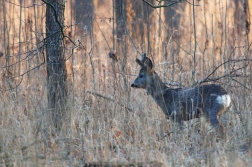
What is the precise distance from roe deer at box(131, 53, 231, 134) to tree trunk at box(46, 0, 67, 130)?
1331 millimetres

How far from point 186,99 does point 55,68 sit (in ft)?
6.25

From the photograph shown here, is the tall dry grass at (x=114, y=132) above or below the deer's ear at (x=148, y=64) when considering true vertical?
below

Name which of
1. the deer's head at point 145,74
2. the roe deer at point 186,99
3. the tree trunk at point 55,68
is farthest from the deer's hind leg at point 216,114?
the tree trunk at point 55,68

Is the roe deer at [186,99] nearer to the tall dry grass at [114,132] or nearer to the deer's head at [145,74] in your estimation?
the deer's head at [145,74]

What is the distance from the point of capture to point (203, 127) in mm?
6598

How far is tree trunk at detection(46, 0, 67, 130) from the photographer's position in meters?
6.70

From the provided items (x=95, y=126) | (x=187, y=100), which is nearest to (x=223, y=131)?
(x=187, y=100)

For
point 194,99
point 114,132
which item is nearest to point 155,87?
point 194,99

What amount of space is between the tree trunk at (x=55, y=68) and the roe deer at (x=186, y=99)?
1.33 metres

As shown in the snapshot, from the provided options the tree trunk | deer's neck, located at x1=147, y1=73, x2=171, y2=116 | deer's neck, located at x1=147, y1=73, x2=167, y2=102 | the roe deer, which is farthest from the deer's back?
the tree trunk

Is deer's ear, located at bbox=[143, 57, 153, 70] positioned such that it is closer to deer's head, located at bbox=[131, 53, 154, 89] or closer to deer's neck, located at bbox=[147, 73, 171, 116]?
deer's head, located at bbox=[131, 53, 154, 89]

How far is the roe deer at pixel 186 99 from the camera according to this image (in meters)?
6.83

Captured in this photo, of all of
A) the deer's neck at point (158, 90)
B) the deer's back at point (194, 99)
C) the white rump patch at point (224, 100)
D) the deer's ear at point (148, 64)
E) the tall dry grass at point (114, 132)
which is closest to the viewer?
the tall dry grass at point (114, 132)

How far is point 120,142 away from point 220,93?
5.35 feet
